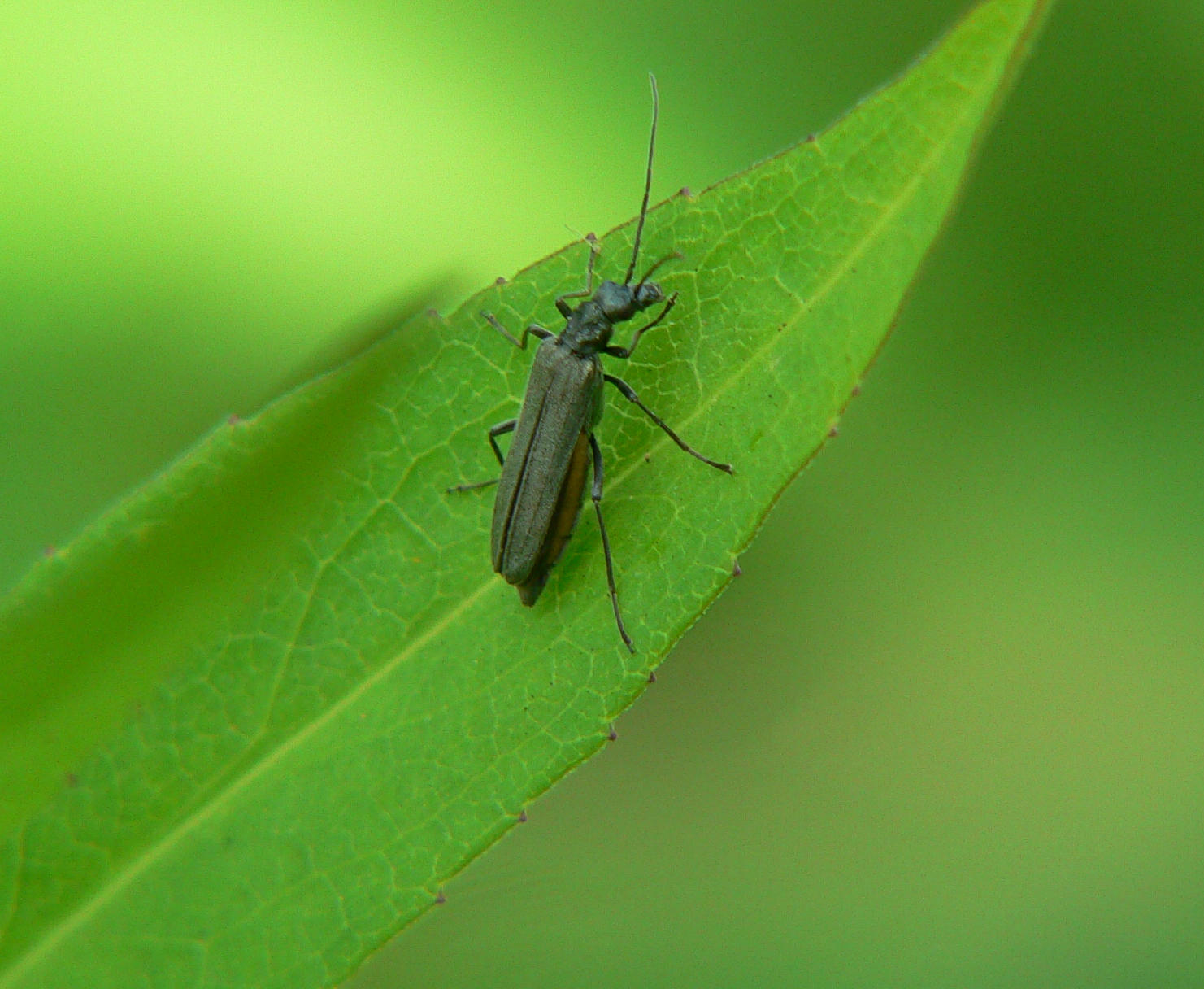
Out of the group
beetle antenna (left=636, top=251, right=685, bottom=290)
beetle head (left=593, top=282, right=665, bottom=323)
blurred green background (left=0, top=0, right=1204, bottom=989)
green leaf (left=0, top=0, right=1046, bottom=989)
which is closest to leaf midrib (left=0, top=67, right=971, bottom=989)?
green leaf (left=0, top=0, right=1046, bottom=989)

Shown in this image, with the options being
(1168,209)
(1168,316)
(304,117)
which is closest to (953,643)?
(1168,316)

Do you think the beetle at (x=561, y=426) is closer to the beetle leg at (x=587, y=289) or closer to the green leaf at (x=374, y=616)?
the beetle leg at (x=587, y=289)

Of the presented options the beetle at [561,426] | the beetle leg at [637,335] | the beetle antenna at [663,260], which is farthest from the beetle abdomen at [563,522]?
the beetle antenna at [663,260]

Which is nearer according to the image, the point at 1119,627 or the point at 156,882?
the point at 156,882

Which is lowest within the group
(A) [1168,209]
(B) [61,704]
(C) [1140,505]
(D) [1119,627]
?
(D) [1119,627]

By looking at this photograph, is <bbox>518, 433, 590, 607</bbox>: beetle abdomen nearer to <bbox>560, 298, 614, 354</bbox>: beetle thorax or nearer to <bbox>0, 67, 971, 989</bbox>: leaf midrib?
<bbox>0, 67, 971, 989</bbox>: leaf midrib

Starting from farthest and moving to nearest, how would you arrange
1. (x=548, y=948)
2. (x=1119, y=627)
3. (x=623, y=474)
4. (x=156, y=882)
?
1. (x=1119, y=627)
2. (x=548, y=948)
3. (x=623, y=474)
4. (x=156, y=882)

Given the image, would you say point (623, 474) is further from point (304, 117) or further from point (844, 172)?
point (304, 117)

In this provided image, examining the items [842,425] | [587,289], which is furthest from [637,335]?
[842,425]
